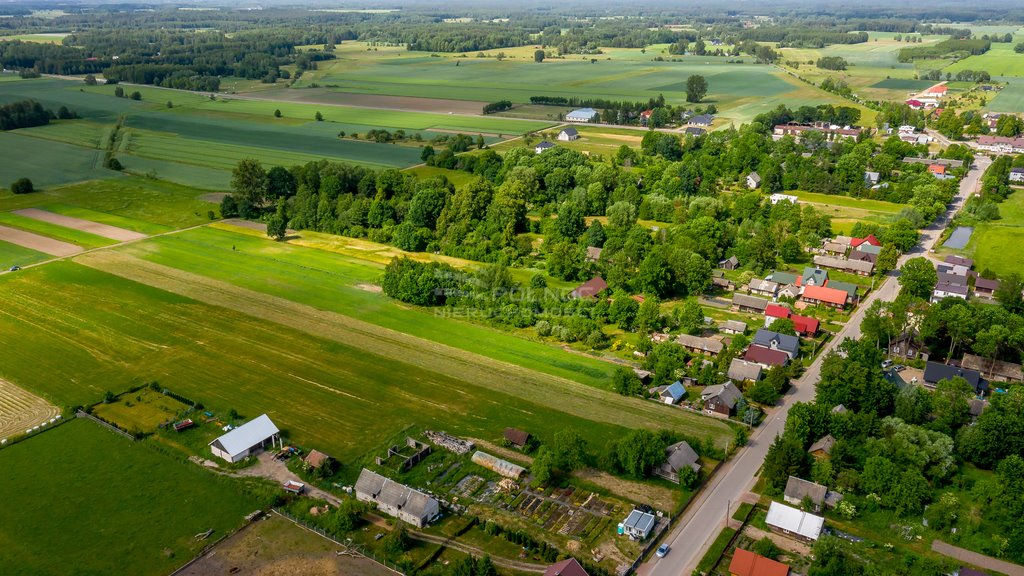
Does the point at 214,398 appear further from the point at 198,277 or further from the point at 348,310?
the point at 198,277

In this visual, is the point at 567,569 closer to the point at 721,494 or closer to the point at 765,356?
the point at 721,494

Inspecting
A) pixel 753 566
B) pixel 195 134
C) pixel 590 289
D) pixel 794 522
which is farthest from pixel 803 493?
pixel 195 134

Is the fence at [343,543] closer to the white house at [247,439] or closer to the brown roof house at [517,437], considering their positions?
the white house at [247,439]

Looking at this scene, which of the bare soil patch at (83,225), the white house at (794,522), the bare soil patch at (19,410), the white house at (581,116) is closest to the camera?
the white house at (794,522)

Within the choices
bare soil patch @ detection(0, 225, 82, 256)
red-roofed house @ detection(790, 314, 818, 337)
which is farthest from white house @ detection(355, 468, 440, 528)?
bare soil patch @ detection(0, 225, 82, 256)

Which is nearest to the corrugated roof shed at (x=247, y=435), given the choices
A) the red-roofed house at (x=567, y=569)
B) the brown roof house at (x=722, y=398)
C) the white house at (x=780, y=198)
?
the red-roofed house at (x=567, y=569)

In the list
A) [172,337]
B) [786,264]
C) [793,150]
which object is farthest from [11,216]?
[793,150]
